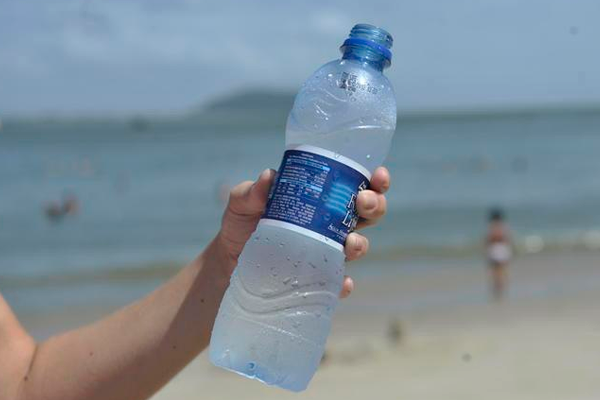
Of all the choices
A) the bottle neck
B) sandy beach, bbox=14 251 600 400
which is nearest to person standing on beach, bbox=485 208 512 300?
sandy beach, bbox=14 251 600 400

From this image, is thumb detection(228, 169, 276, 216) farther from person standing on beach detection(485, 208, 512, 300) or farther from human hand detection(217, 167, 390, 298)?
person standing on beach detection(485, 208, 512, 300)

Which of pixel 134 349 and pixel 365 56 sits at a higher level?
pixel 365 56

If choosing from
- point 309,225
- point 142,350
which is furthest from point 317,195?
point 142,350

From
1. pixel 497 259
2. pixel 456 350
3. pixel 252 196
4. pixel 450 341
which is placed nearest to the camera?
pixel 252 196

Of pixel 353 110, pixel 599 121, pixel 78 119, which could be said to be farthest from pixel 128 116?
pixel 353 110

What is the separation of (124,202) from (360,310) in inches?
690

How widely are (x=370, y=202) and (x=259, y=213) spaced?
0.36m

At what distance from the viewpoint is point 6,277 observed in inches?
651

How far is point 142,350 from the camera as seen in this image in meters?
2.16

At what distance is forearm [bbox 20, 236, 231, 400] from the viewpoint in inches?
84.7

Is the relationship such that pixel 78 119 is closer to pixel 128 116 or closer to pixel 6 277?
pixel 128 116

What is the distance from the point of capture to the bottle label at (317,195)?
170 cm

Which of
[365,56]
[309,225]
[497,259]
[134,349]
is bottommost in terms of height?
[134,349]

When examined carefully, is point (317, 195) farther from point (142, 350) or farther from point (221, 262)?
point (142, 350)
